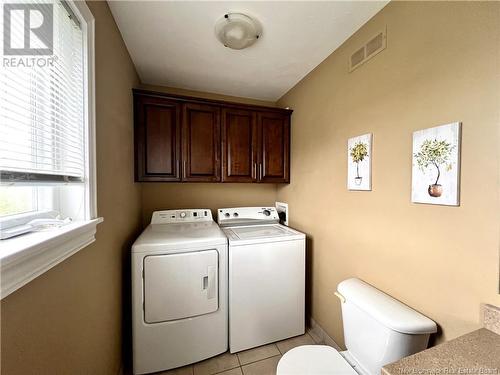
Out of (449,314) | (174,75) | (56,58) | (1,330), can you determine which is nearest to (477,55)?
(449,314)

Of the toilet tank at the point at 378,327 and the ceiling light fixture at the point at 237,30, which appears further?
the ceiling light fixture at the point at 237,30

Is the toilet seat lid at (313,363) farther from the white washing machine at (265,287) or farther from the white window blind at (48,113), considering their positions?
the white window blind at (48,113)

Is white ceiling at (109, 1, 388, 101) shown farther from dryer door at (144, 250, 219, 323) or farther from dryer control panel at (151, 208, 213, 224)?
dryer door at (144, 250, 219, 323)

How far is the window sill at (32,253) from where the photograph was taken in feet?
1.52

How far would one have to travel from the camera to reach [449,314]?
0.93m

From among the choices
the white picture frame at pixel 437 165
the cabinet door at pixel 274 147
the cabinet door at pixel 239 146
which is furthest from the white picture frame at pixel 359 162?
the cabinet door at pixel 239 146

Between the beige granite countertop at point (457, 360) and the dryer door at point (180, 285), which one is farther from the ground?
the beige granite countertop at point (457, 360)

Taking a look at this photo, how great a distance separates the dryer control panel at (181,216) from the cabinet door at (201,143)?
427 millimetres

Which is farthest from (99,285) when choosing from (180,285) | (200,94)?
(200,94)

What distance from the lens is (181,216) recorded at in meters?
2.21

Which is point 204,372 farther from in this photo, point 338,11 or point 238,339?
point 338,11

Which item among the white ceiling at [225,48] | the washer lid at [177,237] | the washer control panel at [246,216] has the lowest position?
the washer lid at [177,237]

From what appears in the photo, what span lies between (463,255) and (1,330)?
1618 mm

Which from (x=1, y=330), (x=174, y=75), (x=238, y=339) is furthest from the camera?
(x=174, y=75)
